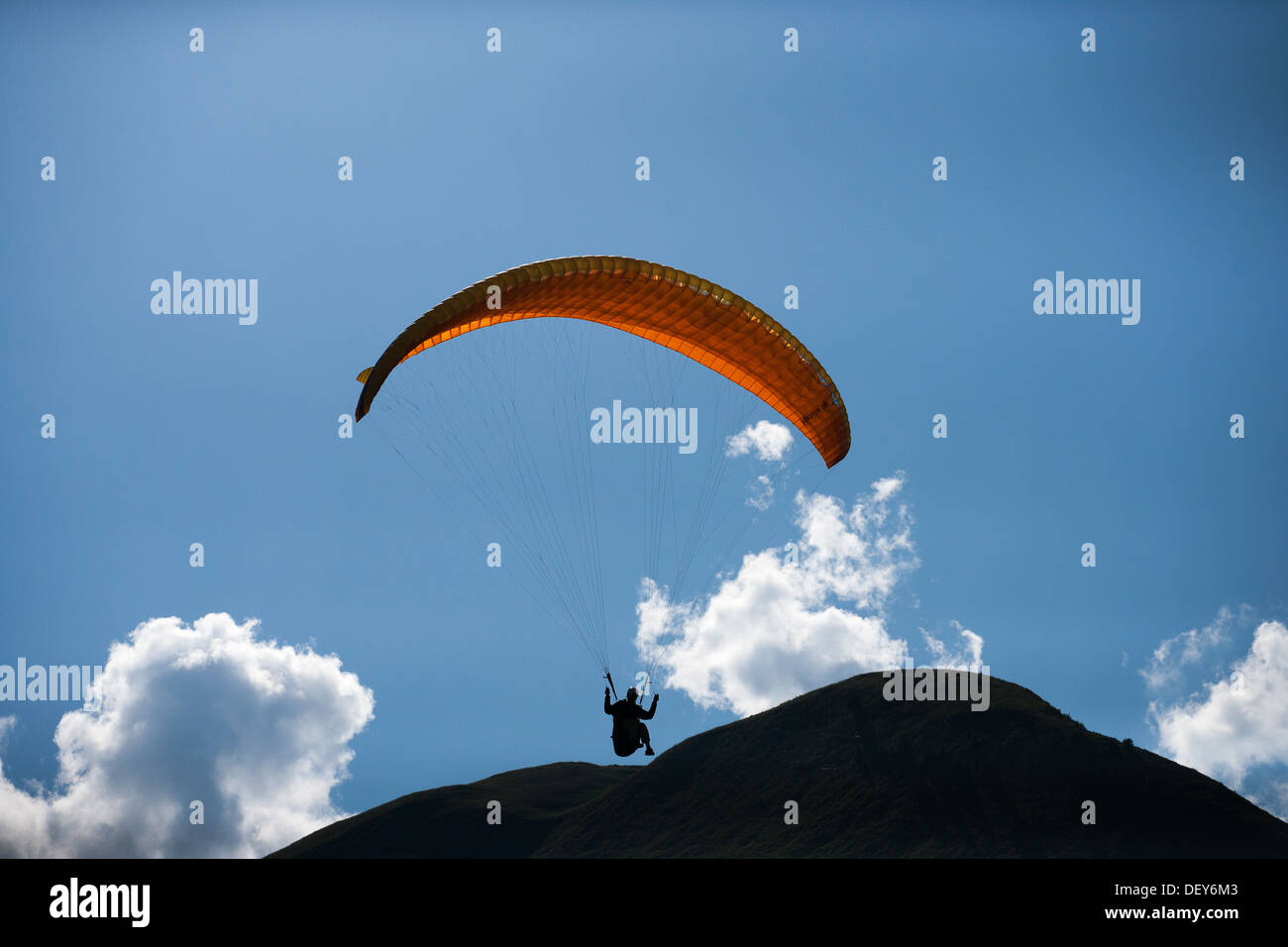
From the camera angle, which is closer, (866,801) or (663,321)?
(663,321)

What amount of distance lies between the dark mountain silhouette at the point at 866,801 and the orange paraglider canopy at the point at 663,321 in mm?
61492

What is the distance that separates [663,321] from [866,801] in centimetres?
7261

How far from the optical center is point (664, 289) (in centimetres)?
2384

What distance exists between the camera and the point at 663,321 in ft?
82.1

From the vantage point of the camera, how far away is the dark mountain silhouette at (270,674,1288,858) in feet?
260

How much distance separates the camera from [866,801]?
89.4m

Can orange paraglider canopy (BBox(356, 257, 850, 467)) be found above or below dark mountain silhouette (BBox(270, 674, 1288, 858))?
above

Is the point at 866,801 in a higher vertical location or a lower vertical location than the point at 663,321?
lower

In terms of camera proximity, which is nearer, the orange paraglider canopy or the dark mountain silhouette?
the orange paraglider canopy

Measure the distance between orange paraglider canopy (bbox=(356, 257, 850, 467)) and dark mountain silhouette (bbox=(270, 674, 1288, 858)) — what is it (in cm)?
6149

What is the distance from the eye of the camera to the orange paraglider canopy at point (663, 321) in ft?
71.1
